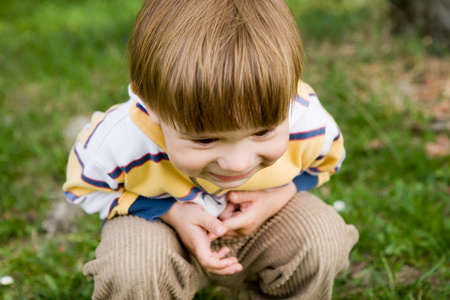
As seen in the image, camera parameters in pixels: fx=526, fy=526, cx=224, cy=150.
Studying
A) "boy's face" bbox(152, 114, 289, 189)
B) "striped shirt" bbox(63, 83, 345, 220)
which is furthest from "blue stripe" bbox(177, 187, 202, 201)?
"boy's face" bbox(152, 114, 289, 189)

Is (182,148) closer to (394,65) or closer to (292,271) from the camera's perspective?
(292,271)

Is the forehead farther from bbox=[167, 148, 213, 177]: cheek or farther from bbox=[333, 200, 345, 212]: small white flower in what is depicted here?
bbox=[333, 200, 345, 212]: small white flower

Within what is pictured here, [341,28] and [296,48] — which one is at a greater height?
[296,48]

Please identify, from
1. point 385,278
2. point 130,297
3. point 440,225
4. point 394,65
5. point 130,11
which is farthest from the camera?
point 130,11

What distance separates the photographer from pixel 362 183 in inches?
93.2

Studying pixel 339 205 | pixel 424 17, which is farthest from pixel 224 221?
pixel 424 17

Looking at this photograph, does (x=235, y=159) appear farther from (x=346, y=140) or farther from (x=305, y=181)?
(x=346, y=140)

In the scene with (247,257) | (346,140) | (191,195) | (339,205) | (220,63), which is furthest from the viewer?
(346,140)

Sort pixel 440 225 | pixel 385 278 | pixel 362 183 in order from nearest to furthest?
pixel 385 278, pixel 440 225, pixel 362 183

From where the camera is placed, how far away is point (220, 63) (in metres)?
1.10

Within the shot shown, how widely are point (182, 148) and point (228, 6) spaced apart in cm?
34

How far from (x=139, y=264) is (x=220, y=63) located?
64 cm

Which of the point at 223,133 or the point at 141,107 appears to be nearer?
the point at 223,133

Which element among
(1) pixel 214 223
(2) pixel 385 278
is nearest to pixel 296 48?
(1) pixel 214 223
